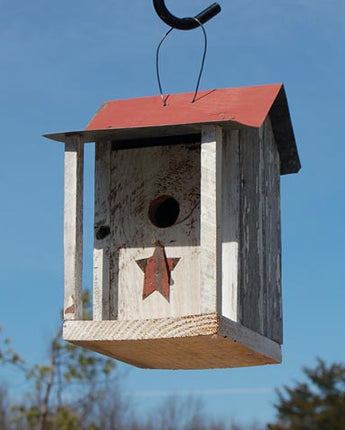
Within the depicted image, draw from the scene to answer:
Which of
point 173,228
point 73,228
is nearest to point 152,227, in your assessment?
point 173,228

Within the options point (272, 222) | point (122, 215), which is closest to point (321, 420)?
point (272, 222)

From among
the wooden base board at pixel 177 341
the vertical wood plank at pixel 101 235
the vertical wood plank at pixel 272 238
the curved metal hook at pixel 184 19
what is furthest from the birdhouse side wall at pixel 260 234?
the vertical wood plank at pixel 101 235

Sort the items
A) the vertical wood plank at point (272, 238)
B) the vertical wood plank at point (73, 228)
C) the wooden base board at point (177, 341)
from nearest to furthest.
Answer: the wooden base board at point (177, 341) < the vertical wood plank at point (73, 228) < the vertical wood plank at point (272, 238)

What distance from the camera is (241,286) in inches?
203

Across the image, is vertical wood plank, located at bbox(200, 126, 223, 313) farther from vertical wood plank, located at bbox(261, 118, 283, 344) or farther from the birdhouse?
vertical wood plank, located at bbox(261, 118, 283, 344)

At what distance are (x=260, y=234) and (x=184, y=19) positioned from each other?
1166 millimetres

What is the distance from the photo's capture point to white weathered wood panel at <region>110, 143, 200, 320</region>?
511 cm

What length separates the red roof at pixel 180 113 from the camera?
5008 millimetres

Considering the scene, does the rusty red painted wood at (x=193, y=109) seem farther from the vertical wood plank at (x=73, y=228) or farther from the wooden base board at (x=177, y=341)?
Answer: the wooden base board at (x=177, y=341)

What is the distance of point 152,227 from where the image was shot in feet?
17.2

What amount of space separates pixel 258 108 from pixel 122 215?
0.86 meters

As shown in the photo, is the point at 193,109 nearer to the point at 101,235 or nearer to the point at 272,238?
the point at 101,235

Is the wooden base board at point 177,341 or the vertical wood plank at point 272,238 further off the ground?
the vertical wood plank at point 272,238

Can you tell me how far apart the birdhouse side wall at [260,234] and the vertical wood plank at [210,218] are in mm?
365
